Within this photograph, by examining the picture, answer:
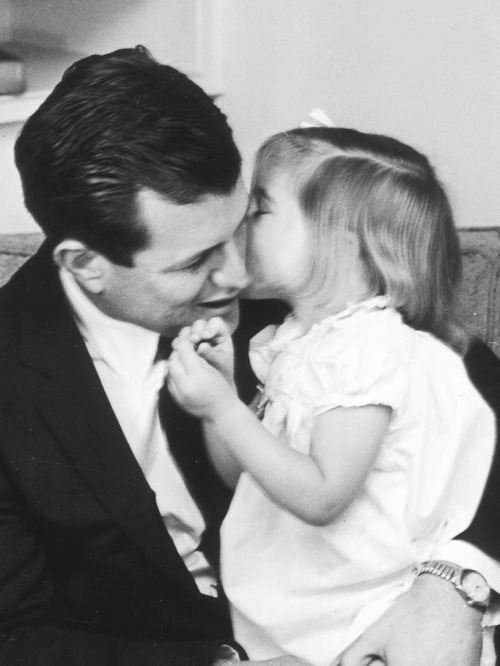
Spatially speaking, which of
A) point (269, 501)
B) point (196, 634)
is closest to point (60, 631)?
point (196, 634)

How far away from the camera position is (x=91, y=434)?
1108 mm

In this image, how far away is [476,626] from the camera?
3.76 ft

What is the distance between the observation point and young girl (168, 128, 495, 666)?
3.67 ft

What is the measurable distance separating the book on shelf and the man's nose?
0.64m

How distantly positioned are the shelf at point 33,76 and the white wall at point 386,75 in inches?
15.5

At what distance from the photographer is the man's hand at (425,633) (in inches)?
43.3

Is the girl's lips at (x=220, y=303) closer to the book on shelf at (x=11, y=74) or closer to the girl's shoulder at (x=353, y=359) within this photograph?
the girl's shoulder at (x=353, y=359)

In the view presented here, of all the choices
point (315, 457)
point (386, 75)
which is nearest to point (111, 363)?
point (315, 457)

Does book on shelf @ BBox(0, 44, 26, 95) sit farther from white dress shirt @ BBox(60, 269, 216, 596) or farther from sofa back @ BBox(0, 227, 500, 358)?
sofa back @ BBox(0, 227, 500, 358)

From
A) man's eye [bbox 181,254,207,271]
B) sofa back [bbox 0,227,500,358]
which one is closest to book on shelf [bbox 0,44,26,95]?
man's eye [bbox 181,254,207,271]

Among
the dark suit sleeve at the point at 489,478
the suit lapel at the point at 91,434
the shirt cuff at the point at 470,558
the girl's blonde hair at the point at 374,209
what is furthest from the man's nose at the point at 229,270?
the shirt cuff at the point at 470,558

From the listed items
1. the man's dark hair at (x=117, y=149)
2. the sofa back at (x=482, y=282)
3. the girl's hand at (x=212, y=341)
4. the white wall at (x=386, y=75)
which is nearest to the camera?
the man's dark hair at (x=117, y=149)

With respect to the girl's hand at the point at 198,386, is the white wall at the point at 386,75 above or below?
above

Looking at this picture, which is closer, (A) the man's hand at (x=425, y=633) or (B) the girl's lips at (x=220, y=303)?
(A) the man's hand at (x=425, y=633)
